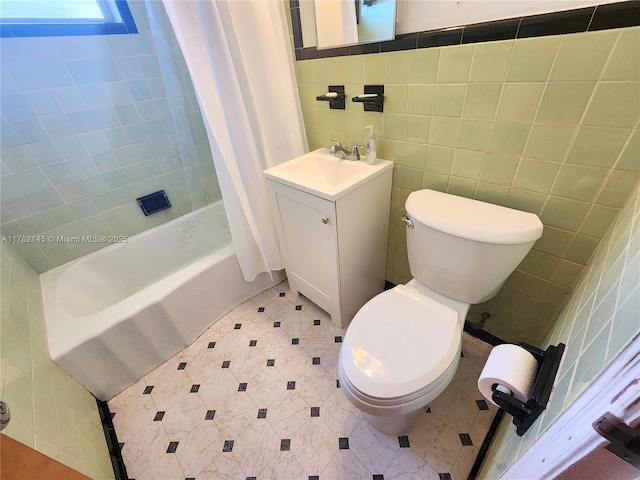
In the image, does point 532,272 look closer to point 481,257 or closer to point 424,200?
point 481,257

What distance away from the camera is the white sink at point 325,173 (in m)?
1.02

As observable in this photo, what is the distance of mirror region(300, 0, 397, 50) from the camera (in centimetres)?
96

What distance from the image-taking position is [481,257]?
87 cm

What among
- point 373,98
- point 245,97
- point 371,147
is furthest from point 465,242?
point 245,97

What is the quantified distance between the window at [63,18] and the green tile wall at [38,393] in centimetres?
93

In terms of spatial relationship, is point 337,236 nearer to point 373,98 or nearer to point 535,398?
point 373,98

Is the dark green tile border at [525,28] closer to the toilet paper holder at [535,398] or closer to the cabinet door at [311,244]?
the cabinet door at [311,244]

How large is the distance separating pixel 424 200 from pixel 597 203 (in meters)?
0.48

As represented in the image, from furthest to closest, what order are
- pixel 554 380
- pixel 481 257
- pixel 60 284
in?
pixel 60 284 → pixel 481 257 → pixel 554 380

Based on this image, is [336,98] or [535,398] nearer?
[535,398]

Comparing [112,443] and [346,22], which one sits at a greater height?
[346,22]

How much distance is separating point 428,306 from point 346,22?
1.15 m

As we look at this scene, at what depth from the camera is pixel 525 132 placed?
0.84 metres

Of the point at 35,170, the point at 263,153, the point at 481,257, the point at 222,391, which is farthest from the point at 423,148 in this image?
the point at 35,170
